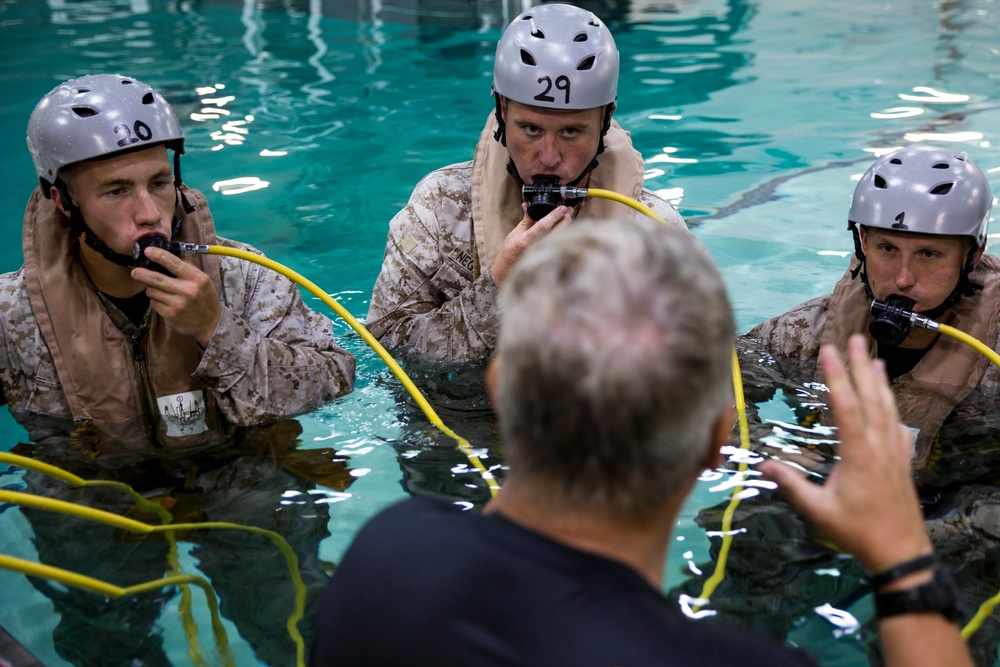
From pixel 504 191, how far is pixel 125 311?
5.38ft

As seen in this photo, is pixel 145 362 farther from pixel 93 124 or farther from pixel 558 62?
pixel 558 62

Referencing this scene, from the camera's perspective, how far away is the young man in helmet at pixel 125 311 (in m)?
3.45

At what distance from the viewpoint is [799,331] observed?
4273 mm

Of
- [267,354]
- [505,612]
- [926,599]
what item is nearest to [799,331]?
[267,354]

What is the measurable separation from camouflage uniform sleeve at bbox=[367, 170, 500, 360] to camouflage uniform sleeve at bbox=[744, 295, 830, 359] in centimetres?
124

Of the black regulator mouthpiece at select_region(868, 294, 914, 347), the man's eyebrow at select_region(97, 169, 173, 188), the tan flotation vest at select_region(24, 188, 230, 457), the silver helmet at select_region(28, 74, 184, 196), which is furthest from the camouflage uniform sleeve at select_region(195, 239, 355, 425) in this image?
the black regulator mouthpiece at select_region(868, 294, 914, 347)

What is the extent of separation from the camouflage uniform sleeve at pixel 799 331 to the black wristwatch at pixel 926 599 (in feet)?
8.97

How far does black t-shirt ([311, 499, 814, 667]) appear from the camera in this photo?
1.40 meters

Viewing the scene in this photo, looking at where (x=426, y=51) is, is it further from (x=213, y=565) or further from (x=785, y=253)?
(x=213, y=565)

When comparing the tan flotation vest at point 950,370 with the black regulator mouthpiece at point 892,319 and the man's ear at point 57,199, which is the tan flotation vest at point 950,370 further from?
the man's ear at point 57,199

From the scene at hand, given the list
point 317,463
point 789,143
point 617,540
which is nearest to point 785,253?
point 789,143

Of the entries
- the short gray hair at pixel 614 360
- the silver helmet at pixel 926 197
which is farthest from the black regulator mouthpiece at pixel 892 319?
the short gray hair at pixel 614 360

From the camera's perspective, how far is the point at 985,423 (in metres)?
3.86

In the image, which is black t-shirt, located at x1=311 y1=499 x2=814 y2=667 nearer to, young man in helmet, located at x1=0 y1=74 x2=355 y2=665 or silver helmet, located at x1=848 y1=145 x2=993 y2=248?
young man in helmet, located at x1=0 y1=74 x2=355 y2=665
